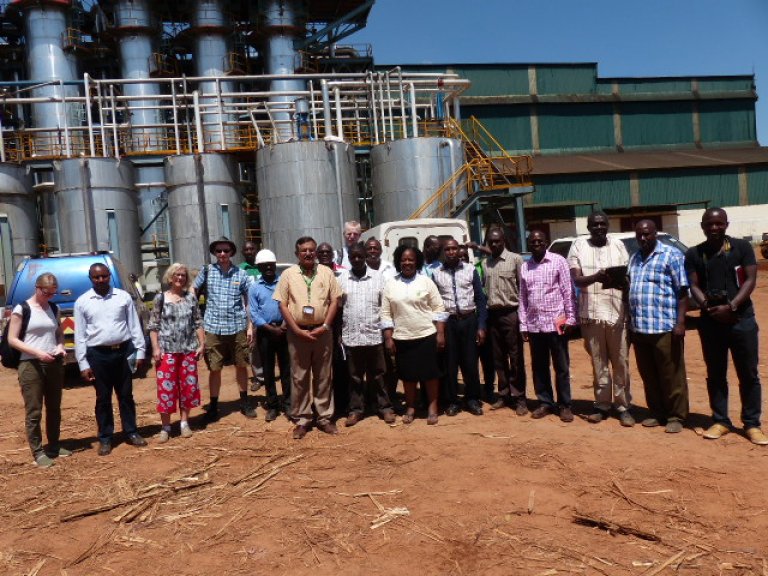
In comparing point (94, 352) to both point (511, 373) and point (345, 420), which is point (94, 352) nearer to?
point (345, 420)

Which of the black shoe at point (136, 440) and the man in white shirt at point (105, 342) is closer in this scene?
the man in white shirt at point (105, 342)

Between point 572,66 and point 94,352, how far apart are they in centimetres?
3360

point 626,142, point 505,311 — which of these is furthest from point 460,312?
point 626,142

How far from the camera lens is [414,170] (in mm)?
18203

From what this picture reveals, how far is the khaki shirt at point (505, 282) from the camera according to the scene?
6.60 metres

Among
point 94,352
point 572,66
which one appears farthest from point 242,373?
point 572,66

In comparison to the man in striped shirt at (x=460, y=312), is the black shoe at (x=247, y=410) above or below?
below

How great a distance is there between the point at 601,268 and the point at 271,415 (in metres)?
3.75

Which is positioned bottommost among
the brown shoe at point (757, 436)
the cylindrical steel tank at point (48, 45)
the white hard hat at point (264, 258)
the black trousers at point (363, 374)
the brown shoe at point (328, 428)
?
the brown shoe at point (757, 436)

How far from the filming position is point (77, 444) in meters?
6.59

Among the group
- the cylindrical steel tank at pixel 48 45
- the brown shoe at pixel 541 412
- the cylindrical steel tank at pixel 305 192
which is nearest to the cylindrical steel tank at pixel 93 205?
the cylindrical steel tank at pixel 305 192

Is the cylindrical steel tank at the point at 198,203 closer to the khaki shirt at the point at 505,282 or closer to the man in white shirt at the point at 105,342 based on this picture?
the man in white shirt at the point at 105,342

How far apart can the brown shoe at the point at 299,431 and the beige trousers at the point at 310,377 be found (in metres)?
0.04

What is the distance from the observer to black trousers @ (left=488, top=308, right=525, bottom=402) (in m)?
6.64
